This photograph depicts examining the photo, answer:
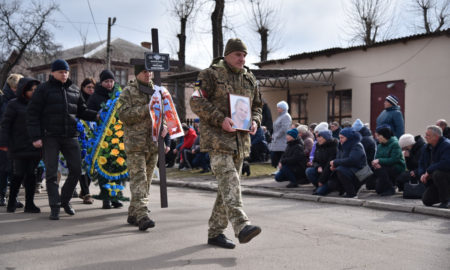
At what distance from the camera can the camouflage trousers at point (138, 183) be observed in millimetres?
5891

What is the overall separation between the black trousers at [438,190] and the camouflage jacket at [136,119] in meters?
4.45

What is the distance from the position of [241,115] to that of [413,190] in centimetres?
508

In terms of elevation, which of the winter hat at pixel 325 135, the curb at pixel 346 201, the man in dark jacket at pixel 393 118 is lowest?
the curb at pixel 346 201

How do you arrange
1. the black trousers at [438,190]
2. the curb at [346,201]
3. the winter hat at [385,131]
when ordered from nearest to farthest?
the curb at [346,201] → the black trousers at [438,190] → the winter hat at [385,131]

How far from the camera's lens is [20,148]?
7.47 metres

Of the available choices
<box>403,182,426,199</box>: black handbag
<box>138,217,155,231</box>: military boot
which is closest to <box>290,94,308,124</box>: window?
<box>403,182,426,199</box>: black handbag

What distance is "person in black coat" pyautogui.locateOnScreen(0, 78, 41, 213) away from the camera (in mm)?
7469

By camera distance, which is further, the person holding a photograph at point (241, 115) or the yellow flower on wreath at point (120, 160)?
the yellow flower on wreath at point (120, 160)

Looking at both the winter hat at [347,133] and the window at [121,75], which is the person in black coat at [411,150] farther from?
the window at [121,75]

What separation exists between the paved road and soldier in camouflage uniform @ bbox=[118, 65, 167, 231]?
1.01 feet

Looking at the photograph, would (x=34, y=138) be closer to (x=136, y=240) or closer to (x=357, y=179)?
(x=136, y=240)

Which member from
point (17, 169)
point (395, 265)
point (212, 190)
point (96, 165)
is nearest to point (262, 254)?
point (395, 265)

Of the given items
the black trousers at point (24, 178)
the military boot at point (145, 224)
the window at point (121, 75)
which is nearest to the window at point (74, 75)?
the window at point (121, 75)

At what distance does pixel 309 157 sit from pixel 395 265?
23.1 ft
